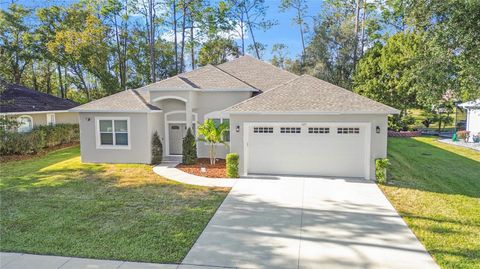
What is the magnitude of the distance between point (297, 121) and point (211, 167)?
4730 millimetres

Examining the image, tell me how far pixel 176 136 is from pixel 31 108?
1155 cm

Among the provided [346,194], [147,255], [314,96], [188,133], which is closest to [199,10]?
[188,133]

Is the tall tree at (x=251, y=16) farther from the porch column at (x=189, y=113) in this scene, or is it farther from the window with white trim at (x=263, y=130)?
the window with white trim at (x=263, y=130)

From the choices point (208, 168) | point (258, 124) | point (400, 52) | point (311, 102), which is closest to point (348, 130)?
point (311, 102)

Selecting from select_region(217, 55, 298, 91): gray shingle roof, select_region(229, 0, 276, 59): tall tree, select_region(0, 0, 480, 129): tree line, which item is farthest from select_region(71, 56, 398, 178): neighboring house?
select_region(229, 0, 276, 59): tall tree

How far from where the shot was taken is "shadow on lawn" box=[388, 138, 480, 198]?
11.4 metres

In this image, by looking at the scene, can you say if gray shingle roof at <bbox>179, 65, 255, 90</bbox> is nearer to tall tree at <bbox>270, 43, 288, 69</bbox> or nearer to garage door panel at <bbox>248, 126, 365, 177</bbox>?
garage door panel at <bbox>248, 126, 365, 177</bbox>

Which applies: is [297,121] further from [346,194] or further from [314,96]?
[346,194]

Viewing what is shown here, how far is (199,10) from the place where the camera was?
31.7 m

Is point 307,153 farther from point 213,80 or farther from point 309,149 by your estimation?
point 213,80

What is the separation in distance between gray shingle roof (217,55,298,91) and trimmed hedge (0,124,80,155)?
12.4 m

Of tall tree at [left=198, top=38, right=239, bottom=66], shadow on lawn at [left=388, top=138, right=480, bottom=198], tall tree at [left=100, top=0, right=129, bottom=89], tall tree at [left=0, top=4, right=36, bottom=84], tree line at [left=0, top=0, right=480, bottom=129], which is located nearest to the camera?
shadow on lawn at [left=388, top=138, right=480, bottom=198]

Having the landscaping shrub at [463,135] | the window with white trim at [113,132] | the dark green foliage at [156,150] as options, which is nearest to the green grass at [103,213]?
the dark green foliage at [156,150]

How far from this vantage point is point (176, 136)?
17.0 metres
